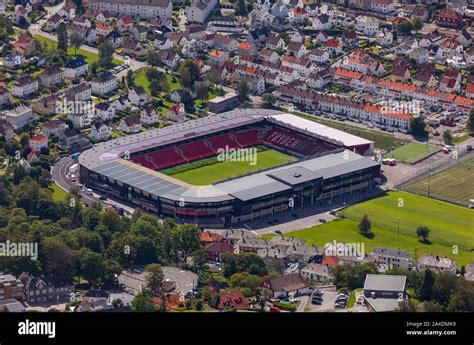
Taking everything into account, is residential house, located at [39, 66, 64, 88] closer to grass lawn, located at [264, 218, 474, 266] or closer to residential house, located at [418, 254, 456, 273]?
grass lawn, located at [264, 218, 474, 266]

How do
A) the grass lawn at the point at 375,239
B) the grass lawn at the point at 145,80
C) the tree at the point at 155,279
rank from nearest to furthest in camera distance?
1. the tree at the point at 155,279
2. the grass lawn at the point at 375,239
3. the grass lawn at the point at 145,80

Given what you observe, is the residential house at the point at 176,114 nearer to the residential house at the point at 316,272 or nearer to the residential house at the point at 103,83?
the residential house at the point at 103,83

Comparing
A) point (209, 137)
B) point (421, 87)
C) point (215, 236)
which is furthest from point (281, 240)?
point (421, 87)

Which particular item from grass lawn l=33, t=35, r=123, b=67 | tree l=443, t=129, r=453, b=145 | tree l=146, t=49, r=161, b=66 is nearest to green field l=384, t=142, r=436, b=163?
tree l=443, t=129, r=453, b=145

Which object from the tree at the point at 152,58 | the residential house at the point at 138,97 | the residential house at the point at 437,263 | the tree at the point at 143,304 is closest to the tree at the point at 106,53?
the tree at the point at 152,58

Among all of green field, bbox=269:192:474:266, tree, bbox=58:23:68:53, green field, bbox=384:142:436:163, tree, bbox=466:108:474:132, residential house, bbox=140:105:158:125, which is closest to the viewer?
green field, bbox=269:192:474:266

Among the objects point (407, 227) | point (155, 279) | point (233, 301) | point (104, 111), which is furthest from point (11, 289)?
point (104, 111)
